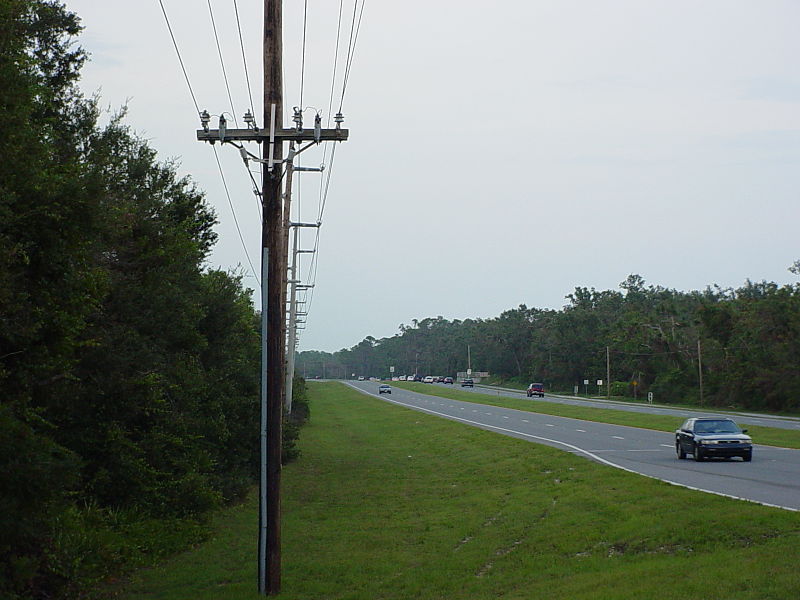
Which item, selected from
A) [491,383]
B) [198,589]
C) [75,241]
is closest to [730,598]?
[198,589]

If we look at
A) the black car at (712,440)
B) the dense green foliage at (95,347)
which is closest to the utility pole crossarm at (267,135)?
the dense green foliage at (95,347)

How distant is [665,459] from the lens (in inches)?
1128

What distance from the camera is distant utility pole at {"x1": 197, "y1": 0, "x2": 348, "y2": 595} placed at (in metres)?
13.3

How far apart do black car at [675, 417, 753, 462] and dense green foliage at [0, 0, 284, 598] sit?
1289 centimetres

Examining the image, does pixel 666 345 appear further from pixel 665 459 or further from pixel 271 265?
pixel 271 265

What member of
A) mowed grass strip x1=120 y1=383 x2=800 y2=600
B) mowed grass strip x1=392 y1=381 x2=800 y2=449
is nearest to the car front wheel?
mowed grass strip x1=120 y1=383 x2=800 y2=600

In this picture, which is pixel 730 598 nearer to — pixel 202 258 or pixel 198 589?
pixel 198 589

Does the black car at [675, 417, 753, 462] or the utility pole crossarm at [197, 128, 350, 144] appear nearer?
the utility pole crossarm at [197, 128, 350, 144]

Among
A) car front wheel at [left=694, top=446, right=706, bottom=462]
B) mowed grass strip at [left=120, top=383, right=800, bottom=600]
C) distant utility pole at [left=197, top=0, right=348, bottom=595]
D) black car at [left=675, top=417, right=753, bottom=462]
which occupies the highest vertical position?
distant utility pole at [left=197, top=0, right=348, bottom=595]

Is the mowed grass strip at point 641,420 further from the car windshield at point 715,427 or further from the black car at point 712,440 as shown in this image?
the black car at point 712,440

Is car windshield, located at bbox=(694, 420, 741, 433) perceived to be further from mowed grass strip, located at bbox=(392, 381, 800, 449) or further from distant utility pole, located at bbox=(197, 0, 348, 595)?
distant utility pole, located at bbox=(197, 0, 348, 595)

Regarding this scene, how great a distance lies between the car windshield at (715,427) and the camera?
28031mm

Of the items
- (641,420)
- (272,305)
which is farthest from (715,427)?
(641,420)

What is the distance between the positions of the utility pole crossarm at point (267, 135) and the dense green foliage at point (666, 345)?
65172 millimetres
